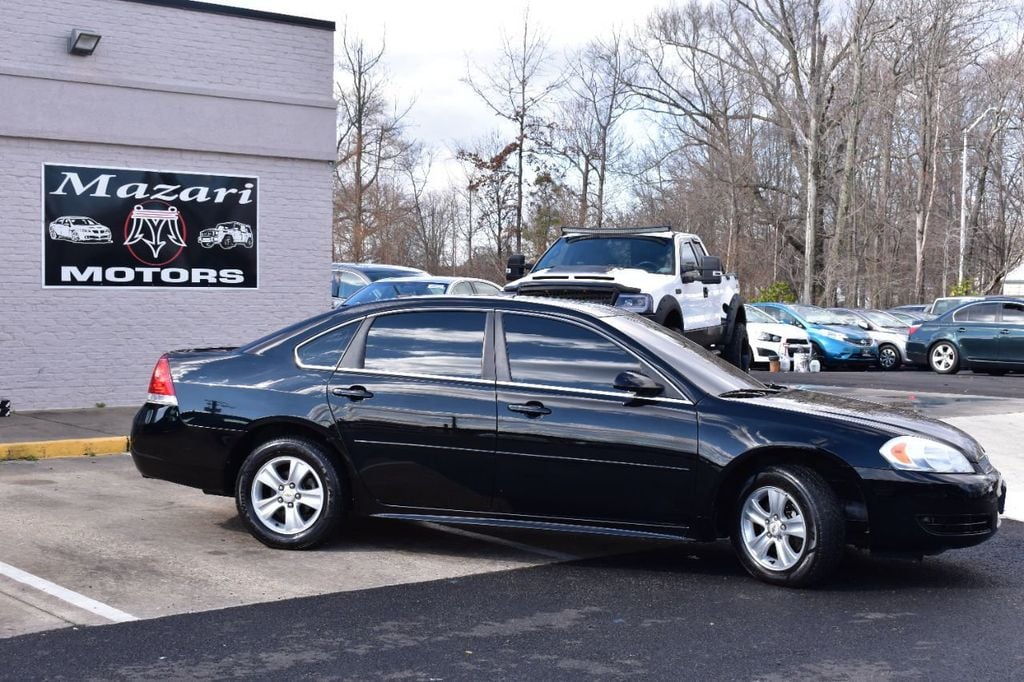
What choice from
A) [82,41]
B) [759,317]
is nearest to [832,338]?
[759,317]

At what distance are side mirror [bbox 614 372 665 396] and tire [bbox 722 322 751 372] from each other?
32.7 feet

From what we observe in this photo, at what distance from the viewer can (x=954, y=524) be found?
20.6 ft

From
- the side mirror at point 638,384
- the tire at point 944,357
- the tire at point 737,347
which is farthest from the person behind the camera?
the tire at point 944,357

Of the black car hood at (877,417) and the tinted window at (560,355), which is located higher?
the tinted window at (560,355)

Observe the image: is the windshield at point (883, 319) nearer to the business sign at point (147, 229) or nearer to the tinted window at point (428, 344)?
the business sign at point (147, 229)

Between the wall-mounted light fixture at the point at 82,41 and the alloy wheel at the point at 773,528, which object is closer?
the alloy wheel at the point at 773,528

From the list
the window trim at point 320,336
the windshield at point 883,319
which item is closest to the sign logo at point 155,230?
the window trim at point 320,336

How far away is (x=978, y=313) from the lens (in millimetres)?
23984

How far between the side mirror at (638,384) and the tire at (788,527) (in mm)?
709

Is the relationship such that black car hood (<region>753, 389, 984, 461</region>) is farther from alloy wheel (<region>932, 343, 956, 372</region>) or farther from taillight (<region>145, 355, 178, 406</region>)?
alloy wheel (<region>932, 343, 956, 372</region>)

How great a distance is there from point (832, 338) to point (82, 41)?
17.7 m

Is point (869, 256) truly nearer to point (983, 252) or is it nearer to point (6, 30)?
point (983, 252)

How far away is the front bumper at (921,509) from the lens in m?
6.24

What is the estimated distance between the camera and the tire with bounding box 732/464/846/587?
6.27 m
